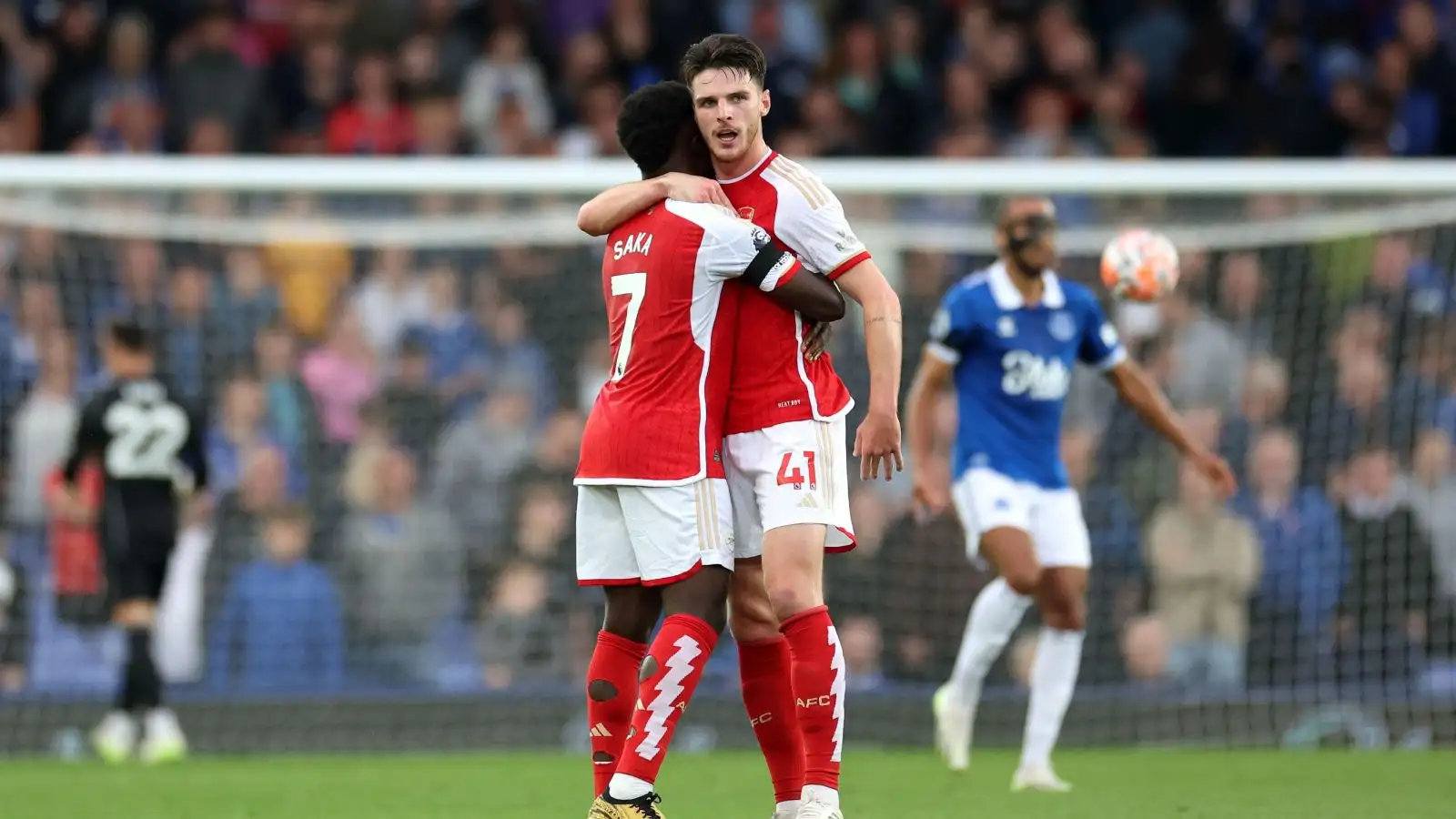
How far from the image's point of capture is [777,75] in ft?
Answer: 46.6

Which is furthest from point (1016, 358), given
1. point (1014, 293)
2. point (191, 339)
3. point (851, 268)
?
point (191, 339)

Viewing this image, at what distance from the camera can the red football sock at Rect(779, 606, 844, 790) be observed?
18.7 ft

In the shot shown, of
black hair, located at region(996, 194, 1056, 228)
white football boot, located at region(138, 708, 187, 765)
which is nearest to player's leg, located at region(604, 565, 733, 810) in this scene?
black hair, located at region(996, 194, 1056, 228)

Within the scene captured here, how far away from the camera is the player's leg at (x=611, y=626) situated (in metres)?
5.76

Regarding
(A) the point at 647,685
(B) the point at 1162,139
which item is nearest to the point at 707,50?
(A) the point at 647,685

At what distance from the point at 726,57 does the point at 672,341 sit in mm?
773

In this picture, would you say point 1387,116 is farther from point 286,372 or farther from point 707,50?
point 707,50

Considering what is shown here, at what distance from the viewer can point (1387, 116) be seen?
14438mm

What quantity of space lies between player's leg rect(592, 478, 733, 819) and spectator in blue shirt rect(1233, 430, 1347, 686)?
6447mm

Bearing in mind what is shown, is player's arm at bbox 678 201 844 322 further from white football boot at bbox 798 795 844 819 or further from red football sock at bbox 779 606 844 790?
white football boot at bbox 798 795 844 819

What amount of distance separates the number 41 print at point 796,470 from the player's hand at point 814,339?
29 cm

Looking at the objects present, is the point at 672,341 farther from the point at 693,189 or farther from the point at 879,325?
the point at 879,325

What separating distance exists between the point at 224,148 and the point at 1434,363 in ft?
24.7

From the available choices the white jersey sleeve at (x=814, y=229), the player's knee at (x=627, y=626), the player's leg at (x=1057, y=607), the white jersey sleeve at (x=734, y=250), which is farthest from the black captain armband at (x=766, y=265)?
the player's leg at (x=1057, y=607)
